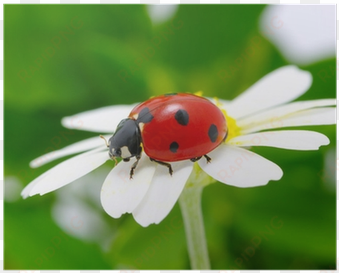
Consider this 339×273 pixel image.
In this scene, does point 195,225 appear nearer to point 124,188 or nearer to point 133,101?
point 124,188

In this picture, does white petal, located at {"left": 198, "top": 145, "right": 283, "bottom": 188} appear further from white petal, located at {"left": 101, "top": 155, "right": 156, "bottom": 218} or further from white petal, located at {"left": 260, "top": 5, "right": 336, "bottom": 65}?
white petal, located at {"left": 260, "top": 5, "right": 336, "bottom": 65}

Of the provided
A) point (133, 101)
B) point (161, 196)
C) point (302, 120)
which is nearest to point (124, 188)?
point (161, 196)

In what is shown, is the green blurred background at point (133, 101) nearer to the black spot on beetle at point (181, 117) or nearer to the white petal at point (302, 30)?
the white petal at point (302, 30)

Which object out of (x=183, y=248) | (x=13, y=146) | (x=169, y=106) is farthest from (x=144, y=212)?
(x=13, y=146)

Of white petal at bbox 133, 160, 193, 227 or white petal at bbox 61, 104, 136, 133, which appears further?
white petal at bbox 61, 104, 136, 133

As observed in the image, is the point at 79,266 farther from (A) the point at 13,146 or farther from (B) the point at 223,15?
(B) the point at 223,15

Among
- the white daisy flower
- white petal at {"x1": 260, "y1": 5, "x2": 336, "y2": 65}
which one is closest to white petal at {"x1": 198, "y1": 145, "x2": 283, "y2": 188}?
the white daisy flower
